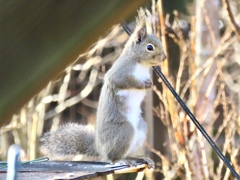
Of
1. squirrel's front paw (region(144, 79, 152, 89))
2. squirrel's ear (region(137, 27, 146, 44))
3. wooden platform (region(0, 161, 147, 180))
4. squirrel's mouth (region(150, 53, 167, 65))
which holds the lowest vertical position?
wooden platform (region(0, 161, 147, 180))

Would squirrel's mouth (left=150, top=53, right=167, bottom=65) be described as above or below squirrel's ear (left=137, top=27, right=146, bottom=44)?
below

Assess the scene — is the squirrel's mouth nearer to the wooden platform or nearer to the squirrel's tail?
the squirrel's tail

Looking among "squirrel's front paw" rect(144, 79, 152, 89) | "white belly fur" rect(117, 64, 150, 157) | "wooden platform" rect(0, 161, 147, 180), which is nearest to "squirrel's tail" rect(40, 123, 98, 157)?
"white belly fur" rect(117, 64, 150, 157)

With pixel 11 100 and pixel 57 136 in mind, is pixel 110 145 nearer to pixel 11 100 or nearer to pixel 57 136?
pixel 57 136

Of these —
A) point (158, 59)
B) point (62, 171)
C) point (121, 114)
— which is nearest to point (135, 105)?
point (121, 114)

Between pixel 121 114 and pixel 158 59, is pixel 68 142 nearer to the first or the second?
pixel 121 114

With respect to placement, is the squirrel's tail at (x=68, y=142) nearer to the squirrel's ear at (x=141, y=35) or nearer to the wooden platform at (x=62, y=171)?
the squirrel's ear at (x=141, y=35)

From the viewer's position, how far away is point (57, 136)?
159 cm

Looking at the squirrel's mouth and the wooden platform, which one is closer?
the wooden platform

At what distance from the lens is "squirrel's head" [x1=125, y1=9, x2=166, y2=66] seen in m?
1.55

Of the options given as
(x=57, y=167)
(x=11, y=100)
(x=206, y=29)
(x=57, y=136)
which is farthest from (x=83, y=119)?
(x=11, y=100)

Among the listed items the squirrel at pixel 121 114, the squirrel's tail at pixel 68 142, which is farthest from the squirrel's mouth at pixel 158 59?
the squirrel's tail at pixel 68 142

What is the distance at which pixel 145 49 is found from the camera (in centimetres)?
158

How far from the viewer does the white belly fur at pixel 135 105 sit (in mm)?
1496
